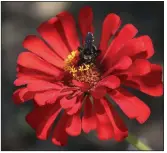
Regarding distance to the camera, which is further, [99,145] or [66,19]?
[99,145]

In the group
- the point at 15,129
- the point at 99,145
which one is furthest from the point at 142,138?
the point at 15,129

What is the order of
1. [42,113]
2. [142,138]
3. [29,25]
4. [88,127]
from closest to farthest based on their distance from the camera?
[88,127] < [42,113] < [142,138] < [29,25]

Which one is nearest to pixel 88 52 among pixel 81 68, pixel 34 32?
pixel 81 68

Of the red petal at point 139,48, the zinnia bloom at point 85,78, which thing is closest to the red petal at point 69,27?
the zinnia bloom at point 85,78

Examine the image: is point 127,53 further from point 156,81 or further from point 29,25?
point 29,25

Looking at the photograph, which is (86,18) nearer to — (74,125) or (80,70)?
(80,70)

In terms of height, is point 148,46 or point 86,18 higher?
point 86,18
